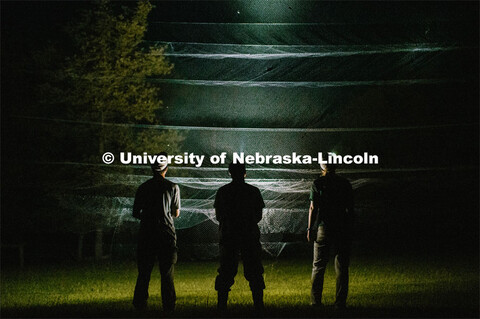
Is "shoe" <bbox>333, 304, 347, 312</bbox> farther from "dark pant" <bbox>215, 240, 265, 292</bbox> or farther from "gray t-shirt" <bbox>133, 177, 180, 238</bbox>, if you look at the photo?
"gray t-shirt" <bbox>133, 177, 180, 238</bbox>

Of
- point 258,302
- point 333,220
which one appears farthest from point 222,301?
point 333,220

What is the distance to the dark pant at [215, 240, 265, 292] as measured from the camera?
861cm

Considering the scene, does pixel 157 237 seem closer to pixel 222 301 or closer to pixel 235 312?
pixel 222 301

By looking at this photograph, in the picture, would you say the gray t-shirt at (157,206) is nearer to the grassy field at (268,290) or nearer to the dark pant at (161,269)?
the dark pant at (161,269)

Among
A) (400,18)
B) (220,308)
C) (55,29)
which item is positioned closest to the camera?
Result: (220,308)

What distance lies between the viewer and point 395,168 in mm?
13633

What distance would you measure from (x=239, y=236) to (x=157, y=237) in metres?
1.03

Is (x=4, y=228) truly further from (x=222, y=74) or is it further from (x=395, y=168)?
(x=395, y=168)

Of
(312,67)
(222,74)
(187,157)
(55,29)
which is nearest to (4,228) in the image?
(55,29)

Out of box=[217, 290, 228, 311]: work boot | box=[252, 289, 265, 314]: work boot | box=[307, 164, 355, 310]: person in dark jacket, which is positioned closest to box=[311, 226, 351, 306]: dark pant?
box=[307, 164, 355, 310]: person in dark jacket

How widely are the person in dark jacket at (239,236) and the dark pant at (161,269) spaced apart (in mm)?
623

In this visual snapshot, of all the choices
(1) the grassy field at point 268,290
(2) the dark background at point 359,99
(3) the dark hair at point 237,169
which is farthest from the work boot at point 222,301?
(2) the dark background at point 359,99

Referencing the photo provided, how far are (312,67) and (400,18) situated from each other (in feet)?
5.62

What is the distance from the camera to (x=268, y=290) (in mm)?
11633
